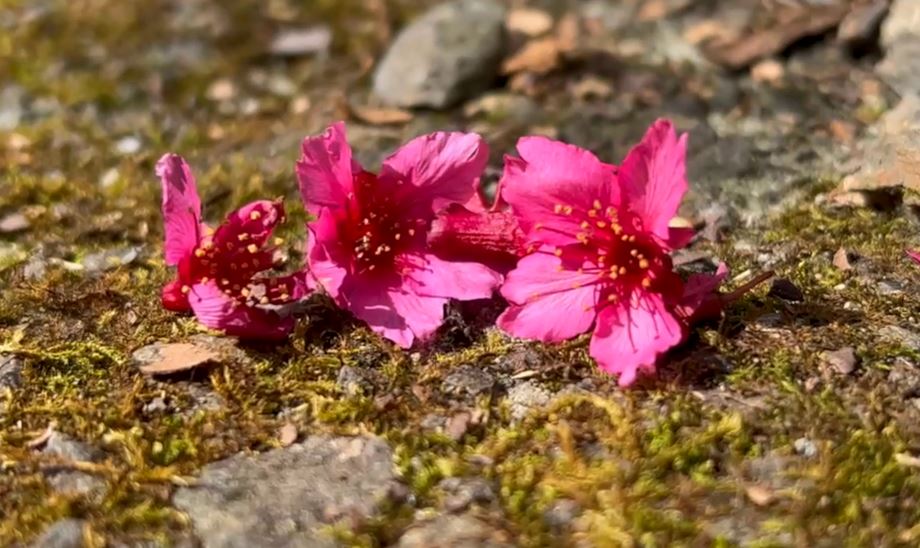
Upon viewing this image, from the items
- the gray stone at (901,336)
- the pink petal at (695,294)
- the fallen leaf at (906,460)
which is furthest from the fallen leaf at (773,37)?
the fallen leaf at (906,460)

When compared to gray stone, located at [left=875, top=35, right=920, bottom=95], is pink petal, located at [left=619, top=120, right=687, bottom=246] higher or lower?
higher

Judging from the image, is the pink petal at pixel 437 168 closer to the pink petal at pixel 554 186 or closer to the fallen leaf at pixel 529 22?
the pink petal at pixel 554 186

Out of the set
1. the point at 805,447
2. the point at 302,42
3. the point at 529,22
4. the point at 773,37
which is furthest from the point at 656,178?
the point at 302,42

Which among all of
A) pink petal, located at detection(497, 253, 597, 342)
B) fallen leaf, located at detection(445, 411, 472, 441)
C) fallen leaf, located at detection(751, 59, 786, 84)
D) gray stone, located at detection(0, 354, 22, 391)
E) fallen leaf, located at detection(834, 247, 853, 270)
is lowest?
fallen leaf, located at detection(445, 411, 472, 441)

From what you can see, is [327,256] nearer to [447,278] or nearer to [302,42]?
[447,278]

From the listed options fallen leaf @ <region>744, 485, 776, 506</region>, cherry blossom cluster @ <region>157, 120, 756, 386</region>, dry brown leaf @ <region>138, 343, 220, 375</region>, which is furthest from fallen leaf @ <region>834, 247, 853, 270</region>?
dry brown leaf @ <region>138, 343, 220, 375</region>

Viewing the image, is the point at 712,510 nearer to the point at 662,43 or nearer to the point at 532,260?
the point at 532,260

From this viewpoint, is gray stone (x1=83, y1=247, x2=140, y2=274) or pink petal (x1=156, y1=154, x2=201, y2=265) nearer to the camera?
pink petal (x1=156, y1=154, x2=201, y2=265)

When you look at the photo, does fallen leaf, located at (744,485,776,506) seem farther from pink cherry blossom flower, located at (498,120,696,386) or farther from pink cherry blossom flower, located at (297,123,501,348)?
pink cherry blossom flower, located at (297,123,501,348)
